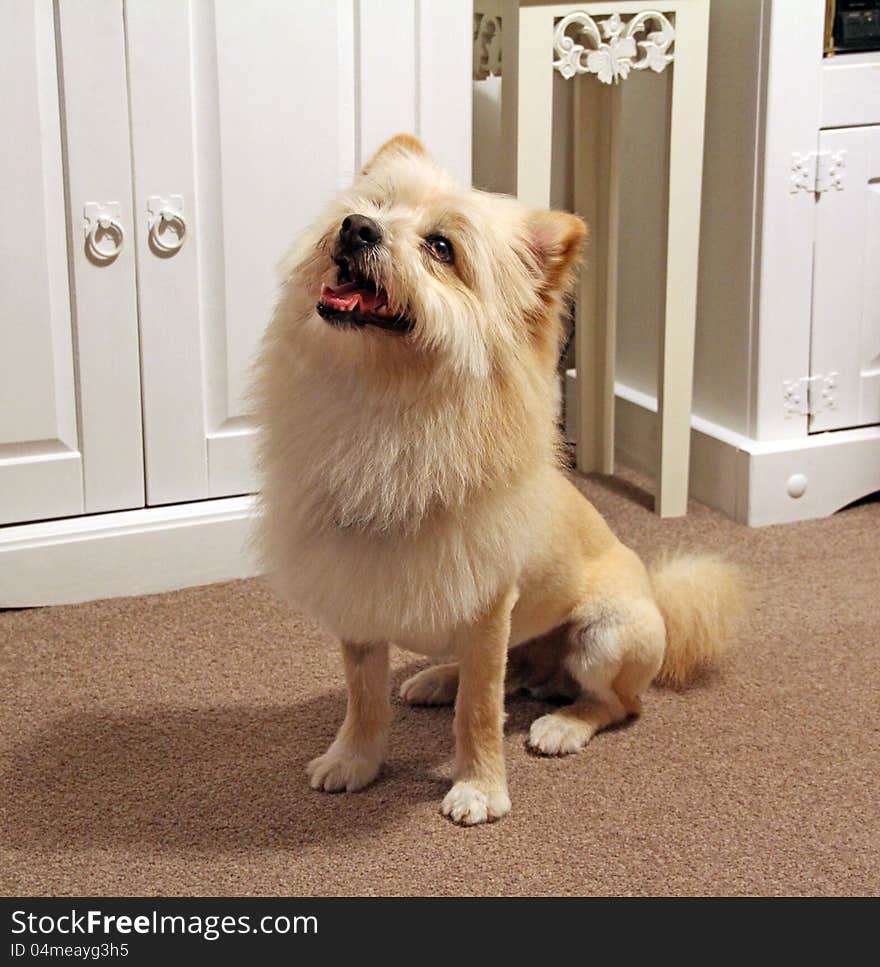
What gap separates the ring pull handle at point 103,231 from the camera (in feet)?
6.70

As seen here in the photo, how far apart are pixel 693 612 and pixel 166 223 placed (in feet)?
3.28

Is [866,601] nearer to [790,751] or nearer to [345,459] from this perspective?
[790,751]

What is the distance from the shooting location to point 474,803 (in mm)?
1508

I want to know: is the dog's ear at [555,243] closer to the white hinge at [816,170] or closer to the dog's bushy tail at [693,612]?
the dog's bushy tail at [693,612]

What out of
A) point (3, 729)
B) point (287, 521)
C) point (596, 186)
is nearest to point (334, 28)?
point (596, 186)

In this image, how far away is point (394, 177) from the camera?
1360 mm

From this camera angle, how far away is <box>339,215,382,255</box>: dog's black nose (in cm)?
127

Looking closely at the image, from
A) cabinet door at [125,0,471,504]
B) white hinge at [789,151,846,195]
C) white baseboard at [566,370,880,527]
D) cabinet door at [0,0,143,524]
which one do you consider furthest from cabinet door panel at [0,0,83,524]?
white hinge at [789,151,846,195]

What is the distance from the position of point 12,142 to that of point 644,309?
1.38m

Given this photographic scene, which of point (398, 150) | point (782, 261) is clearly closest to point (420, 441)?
point (398, 150)

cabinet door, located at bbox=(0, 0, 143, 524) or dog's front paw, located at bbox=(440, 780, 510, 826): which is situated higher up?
cabinet door, located at bbox=(0, 0, 143, 524)

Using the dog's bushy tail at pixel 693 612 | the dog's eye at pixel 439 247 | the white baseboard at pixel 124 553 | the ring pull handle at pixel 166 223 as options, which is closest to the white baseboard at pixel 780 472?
the dog's bushy tail at pixel 693 612

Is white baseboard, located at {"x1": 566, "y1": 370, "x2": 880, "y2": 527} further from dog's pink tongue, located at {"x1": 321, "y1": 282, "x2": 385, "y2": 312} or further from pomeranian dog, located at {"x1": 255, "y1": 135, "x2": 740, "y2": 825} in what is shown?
dog's pink tongue, located at {"x1": 321, "y1": 282, "x2": 385, "y2": 312}

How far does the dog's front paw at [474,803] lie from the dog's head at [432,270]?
0.49 metres
